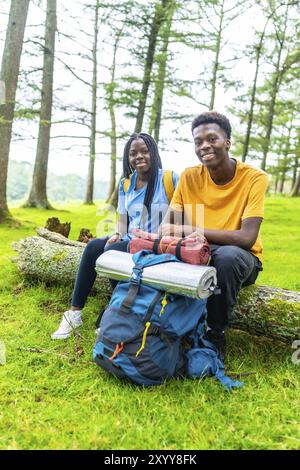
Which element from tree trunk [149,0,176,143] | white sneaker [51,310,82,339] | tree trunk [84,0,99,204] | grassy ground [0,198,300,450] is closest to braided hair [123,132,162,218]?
white sneaker [51,310,82,339]

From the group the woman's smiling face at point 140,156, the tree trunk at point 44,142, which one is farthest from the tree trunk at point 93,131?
the woman's smiling face at point 140,156

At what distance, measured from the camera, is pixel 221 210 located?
3.23 m

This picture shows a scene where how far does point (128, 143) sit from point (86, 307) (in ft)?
5.64

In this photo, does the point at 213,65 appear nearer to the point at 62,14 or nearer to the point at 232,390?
the point at 62,14

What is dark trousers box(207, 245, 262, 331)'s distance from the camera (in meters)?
2.83

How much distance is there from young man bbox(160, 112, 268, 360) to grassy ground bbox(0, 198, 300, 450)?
0.48 m

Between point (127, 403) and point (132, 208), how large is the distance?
6.16 ft

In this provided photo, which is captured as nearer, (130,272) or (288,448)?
(288,448)

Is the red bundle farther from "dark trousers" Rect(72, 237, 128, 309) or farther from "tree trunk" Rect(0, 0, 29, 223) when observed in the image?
"tree trunk" Rect(0, 0, 29, 223)

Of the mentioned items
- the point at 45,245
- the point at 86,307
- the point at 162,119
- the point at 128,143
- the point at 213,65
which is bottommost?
the point at 86,307
